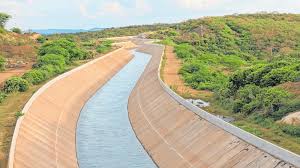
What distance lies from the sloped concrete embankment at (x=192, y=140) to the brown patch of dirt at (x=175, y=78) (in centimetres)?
255

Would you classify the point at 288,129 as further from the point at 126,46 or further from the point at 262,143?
the point at 126,46

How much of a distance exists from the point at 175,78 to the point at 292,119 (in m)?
35.1

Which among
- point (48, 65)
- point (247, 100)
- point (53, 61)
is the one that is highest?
point (247, 100)

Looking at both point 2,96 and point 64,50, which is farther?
point 64,50

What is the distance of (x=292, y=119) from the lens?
33.2 m

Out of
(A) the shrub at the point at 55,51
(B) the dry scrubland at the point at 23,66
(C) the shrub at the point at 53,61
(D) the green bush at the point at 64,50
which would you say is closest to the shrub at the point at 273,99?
(B) the dry scrubland at the point at 23,66

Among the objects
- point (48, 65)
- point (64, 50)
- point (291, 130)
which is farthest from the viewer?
point (64, 50)

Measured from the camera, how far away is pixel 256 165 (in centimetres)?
2670

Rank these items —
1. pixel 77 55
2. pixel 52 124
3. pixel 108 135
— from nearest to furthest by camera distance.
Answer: pixel 52 124 < pixel 108 135 < pixel 77 55

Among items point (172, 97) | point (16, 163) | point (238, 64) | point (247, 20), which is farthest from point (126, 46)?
point (16, 163)

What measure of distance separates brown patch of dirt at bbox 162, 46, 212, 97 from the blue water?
5.60m

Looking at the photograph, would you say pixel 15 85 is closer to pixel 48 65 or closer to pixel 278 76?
pixel 48 65

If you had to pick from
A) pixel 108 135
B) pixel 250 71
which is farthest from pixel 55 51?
pixel 108 135

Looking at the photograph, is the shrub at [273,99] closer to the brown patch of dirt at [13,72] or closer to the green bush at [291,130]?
the green bush at [291,130]
